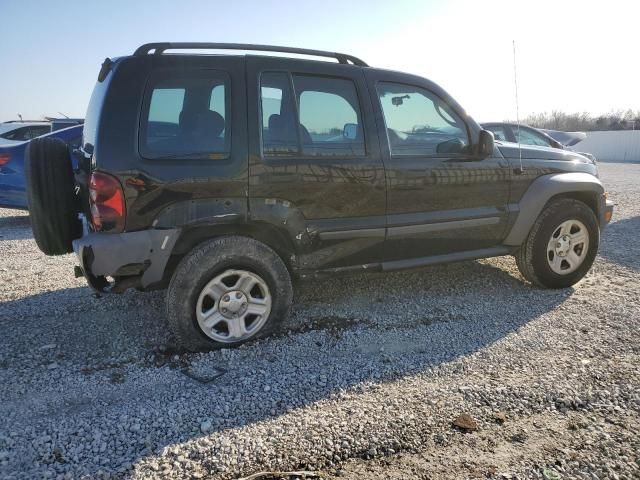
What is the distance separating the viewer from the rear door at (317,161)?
3377 millimetres

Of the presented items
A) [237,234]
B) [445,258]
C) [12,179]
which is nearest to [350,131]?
[237,234]

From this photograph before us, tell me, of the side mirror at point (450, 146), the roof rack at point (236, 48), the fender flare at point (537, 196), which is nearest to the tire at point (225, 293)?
the roof rack at point (236, 48)

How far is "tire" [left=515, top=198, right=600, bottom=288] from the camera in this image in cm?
444

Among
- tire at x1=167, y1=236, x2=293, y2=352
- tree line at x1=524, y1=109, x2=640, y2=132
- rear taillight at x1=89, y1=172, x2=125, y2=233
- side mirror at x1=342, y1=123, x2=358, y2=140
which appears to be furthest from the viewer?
tree line at x1=524, y1=109, x2=640, y2=132

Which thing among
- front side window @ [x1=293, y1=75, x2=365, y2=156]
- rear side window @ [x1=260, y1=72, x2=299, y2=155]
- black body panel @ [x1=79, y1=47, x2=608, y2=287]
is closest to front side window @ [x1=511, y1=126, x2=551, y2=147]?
black body panel @ [x1=79, y1=47, x2=608, y2=287]

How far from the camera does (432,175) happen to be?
3.91 meters

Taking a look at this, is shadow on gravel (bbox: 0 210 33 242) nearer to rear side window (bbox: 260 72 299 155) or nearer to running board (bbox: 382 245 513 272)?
rear side window (bbox: 260 72 299 155)

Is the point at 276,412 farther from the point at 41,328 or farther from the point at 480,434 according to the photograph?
the point at 41,328

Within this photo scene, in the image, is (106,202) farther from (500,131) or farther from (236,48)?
(500,131)

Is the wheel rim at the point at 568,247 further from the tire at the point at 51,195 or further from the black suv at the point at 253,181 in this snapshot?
the tire at the point at 51,195

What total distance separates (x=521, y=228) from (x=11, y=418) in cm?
409

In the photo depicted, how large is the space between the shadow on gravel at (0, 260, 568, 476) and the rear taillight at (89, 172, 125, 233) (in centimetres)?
95

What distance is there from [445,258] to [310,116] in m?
1.70

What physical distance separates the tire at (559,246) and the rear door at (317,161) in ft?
5.31
